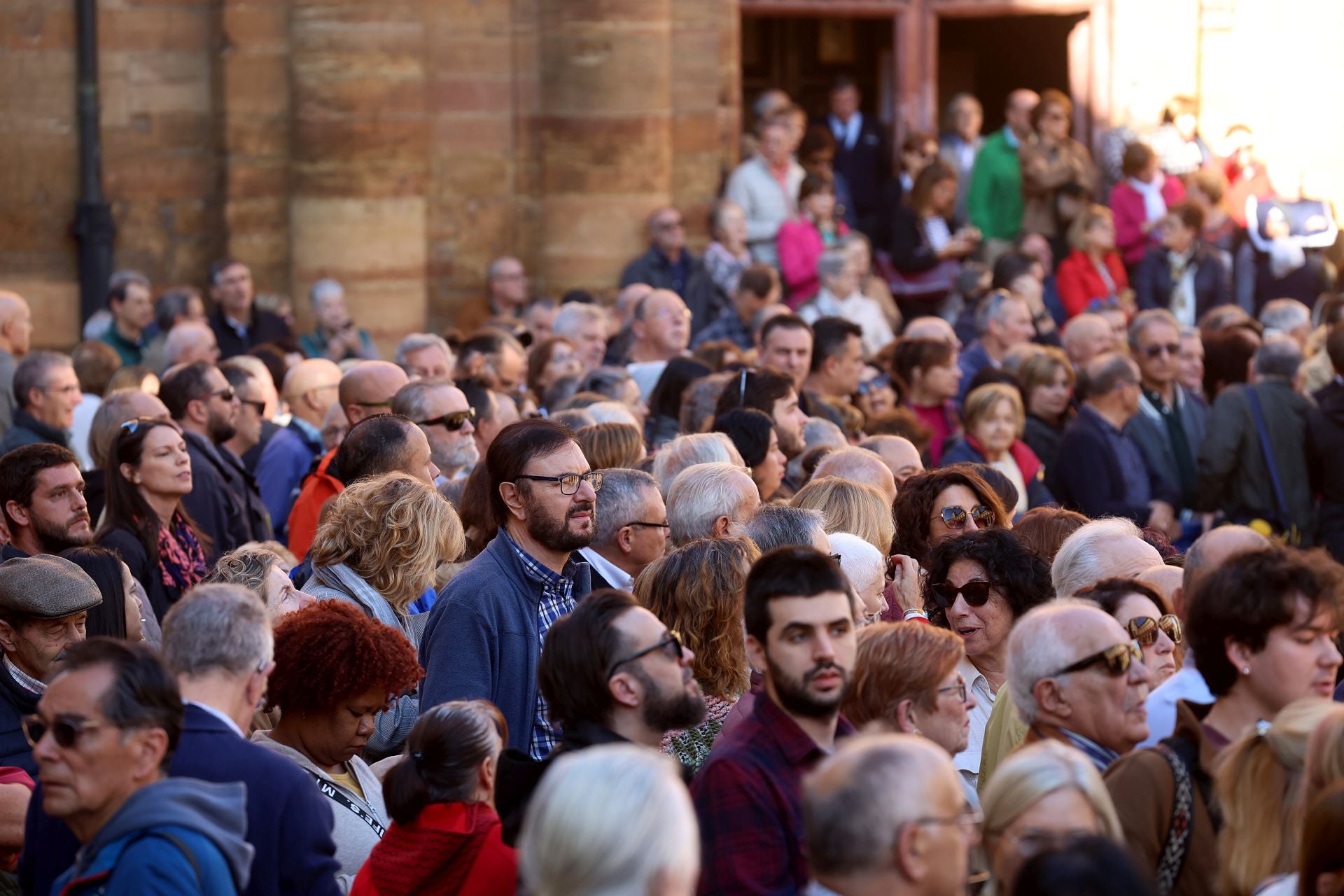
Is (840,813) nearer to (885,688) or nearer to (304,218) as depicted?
(885,688)

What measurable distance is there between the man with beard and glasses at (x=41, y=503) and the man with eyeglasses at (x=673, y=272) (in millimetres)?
8132

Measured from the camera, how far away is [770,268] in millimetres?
13984

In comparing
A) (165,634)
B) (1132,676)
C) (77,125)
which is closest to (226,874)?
(165,634)

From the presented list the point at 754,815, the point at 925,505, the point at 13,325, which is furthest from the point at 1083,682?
the point at 13,325

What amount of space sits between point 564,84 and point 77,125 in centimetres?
363

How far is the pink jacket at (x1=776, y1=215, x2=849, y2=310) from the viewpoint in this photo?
1557 cm

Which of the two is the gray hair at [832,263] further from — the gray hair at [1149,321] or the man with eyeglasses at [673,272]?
the gray hair at [1149,321]

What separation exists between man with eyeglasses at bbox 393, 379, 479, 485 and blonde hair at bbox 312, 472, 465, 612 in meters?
1.85

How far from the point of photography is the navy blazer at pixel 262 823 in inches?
172

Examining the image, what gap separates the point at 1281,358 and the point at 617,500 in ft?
19.8

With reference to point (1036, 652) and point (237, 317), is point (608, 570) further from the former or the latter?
point (237, 317)

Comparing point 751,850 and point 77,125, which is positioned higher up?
point 77,125

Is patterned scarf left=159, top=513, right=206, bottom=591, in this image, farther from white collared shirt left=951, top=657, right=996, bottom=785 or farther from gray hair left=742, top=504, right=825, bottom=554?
white collared shirt left=951, top=657, right=996, bottom=785

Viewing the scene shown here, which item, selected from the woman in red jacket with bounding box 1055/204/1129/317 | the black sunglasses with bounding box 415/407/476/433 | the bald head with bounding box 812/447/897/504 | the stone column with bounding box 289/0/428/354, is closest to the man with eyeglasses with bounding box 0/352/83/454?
the black sunglasses with bounding box 415/407/476/433
